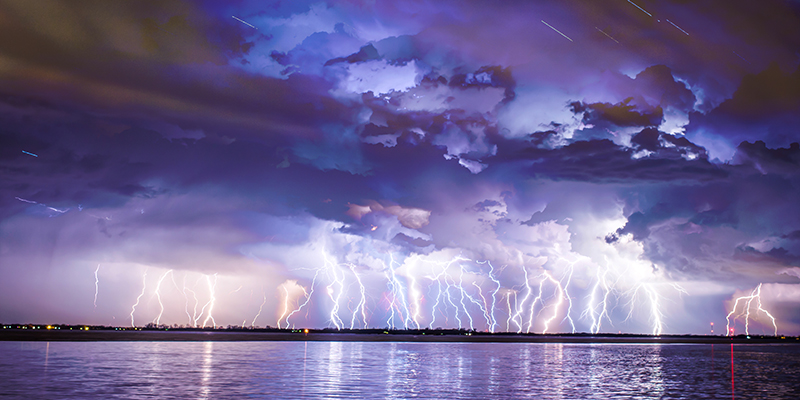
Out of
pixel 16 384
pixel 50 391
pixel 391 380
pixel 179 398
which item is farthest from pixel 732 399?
pixel 16 384

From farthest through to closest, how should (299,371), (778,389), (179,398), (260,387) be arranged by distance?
(299,371) < (778,389) < (260,387) < (179,398)

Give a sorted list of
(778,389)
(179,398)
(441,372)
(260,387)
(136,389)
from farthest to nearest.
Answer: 1. (441,372)
2. (778,389)
3. (260,387)
4. (136,389)
5. (179,398)

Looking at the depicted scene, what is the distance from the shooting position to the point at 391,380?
37.8 meters

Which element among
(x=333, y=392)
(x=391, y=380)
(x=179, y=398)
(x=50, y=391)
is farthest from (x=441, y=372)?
(x=50, y=391)

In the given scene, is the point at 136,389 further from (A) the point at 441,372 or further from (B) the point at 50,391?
(A) the point at 441,372

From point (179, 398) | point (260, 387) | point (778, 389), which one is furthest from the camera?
point (778, 389)

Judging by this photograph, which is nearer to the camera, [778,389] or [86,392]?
[86,392]

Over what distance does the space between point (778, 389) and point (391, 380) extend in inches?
959

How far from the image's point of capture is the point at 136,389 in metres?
29.7

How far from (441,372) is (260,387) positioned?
18.0 m

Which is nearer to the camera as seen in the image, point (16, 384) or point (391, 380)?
point (16, 384)

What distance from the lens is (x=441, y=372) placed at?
45.8m

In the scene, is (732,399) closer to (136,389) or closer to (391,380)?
(391,380)

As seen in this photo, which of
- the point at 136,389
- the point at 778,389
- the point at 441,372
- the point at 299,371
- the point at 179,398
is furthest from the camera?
the point at 441,372
